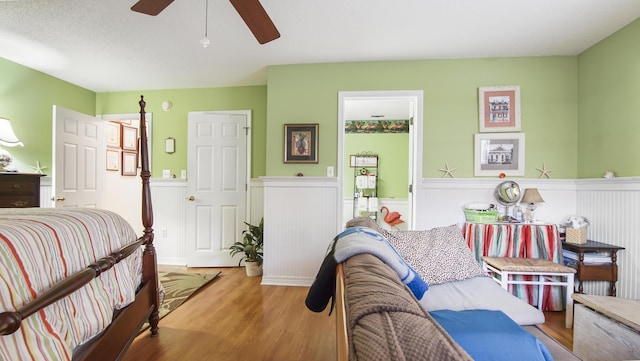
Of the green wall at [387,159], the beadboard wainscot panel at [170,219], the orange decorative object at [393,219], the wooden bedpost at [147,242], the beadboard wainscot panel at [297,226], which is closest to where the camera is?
the wooden bedpost at [147,242]

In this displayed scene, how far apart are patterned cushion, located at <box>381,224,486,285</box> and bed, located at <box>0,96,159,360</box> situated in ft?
5.24

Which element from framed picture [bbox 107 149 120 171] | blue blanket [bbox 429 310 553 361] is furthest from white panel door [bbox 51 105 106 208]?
blue blanket [bbox 429 310 553 361]

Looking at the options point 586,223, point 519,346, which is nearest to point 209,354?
point 519,346

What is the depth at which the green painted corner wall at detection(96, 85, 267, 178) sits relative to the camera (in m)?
3.60

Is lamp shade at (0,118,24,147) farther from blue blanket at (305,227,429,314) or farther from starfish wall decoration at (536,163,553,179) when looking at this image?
starfish wall decoration at (536,163,553,179)

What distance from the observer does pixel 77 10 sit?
6.70ft

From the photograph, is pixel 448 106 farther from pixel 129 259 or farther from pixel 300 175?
pixel 129 259

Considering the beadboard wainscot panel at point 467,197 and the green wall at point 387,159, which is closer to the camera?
the beadboard wainscot panel at point 467,197

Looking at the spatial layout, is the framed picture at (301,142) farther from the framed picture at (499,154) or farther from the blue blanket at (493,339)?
the blue blanket at (493,339)

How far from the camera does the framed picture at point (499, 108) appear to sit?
108 inches

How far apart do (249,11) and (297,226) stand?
2050mm

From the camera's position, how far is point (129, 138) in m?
4.17

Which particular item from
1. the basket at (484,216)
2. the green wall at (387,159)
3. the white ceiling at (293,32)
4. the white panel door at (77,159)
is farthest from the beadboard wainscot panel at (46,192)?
the basket at (484,216)

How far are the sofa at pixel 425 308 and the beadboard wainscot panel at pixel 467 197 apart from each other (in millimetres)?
906
